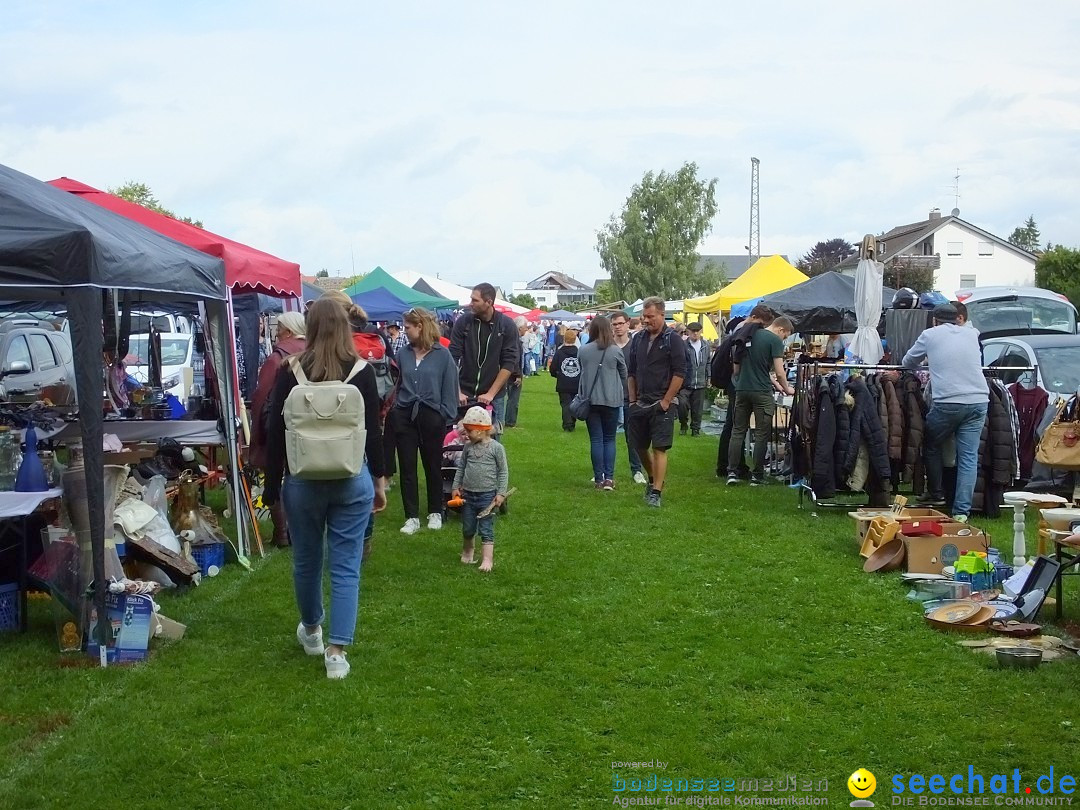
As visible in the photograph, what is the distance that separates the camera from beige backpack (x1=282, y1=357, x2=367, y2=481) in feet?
15.9

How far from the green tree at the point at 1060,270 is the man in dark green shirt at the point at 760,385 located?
32.2 meters

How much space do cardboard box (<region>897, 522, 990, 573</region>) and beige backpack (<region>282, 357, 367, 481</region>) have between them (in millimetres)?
4332

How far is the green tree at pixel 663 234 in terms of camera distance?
63656mm

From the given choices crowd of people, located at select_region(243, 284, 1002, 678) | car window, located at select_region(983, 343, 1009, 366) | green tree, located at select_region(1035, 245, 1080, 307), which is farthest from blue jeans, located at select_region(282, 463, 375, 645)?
green tree, located at select_region(1035, 245, 1080, 307)

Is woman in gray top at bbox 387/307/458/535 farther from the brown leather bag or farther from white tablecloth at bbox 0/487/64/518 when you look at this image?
the brown leather bag

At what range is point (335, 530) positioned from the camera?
5.17m

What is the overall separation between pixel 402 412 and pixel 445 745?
14.3 ft

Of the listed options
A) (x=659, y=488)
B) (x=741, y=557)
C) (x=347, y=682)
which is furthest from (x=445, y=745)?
(x=659, y=488)

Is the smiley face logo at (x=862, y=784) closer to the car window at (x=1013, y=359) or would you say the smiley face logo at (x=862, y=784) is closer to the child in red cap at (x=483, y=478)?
the child in red cap at (x=483, y=478)

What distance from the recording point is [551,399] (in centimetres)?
2508

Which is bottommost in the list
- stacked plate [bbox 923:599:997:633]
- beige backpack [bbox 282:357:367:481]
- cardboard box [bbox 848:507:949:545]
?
stacked plate [bbox 923:599:997:633]

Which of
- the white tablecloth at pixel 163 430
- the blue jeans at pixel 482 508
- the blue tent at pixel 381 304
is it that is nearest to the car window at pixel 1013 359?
the blue jeans at pixel 482 508

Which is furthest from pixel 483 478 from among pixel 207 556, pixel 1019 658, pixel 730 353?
pixel 730 353

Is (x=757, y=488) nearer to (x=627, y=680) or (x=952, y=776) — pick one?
(x=627, y=680)
